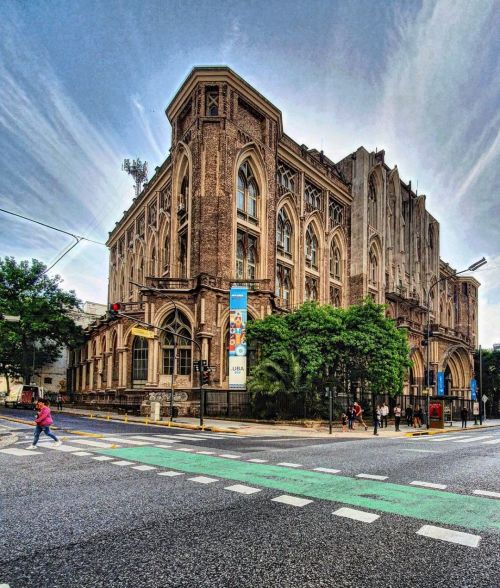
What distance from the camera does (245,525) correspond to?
5598 millimetres

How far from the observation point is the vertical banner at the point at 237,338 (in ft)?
94.3

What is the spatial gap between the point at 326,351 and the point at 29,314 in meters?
32.9

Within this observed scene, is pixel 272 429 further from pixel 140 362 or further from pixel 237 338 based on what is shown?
pixel 140 362

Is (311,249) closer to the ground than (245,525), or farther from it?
farther from it

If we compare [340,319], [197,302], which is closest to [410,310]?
[340,319]

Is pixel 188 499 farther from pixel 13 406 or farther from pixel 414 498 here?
pixel 13 406

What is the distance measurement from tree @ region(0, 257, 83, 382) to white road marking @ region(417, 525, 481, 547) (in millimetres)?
46710

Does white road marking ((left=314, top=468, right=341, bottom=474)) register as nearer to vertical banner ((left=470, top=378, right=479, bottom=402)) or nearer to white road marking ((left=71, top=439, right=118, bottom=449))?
white road marking ((left=71, top=439, right=118, bottom=449))

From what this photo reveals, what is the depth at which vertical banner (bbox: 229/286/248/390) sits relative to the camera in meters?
28.8

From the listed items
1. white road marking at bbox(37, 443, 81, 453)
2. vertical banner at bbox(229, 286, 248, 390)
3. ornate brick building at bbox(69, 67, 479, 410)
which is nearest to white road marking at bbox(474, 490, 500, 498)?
white road marking at bbox(37, 443, 81, 453)

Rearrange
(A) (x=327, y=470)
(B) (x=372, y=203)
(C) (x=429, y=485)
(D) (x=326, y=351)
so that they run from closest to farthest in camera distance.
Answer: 1. (C) (x=429, y=485)
2. (A) (x=327, y=470)
3. (D) (x=326, y=351)
4. (B) (x=372, y=203)

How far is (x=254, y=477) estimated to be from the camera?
28.9 feet

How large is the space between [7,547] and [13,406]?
53.8 meters

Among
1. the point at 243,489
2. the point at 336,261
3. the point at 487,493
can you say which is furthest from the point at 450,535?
the point at 336,261
